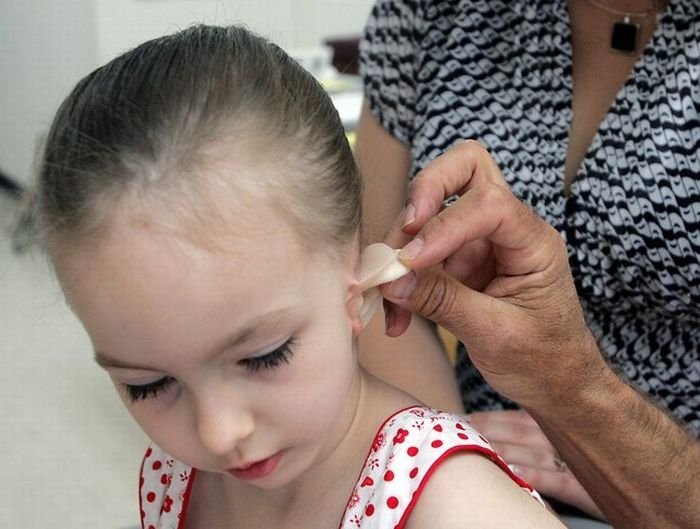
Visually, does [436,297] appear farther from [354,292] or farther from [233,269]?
[233,269]

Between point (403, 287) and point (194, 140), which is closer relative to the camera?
point (194, 140)

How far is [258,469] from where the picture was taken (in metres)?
0.77

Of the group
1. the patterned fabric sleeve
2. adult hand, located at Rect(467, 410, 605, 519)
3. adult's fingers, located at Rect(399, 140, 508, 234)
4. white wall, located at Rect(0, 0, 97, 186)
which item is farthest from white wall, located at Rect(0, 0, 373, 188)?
adult's fingers, located at Rect(399, 140, 508, 234)

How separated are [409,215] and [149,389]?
27 centimetres

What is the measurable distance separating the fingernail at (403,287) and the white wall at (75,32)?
2206 mm

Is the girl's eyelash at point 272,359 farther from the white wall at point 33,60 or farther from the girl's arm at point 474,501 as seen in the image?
the white wall at point 33,60

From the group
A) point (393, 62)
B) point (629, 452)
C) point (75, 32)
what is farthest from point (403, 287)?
point (75, 32)

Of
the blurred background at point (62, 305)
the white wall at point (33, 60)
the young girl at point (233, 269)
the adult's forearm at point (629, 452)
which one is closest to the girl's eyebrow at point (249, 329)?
the young girl at point (233, 269)

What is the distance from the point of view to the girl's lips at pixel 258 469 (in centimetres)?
77

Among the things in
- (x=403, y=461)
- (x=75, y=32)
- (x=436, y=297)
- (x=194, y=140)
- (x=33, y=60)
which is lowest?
(x=33, y=60)

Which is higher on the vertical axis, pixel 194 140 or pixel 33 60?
pixel 194 140

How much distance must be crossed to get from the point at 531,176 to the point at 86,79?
0.54 meters

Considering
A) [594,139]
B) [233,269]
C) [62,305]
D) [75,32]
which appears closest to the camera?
[233,269]

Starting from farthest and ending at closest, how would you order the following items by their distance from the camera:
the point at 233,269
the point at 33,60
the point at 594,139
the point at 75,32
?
the point at 33,60 → the point at 75,32 → the point at 594,139 → the point at 233,269
